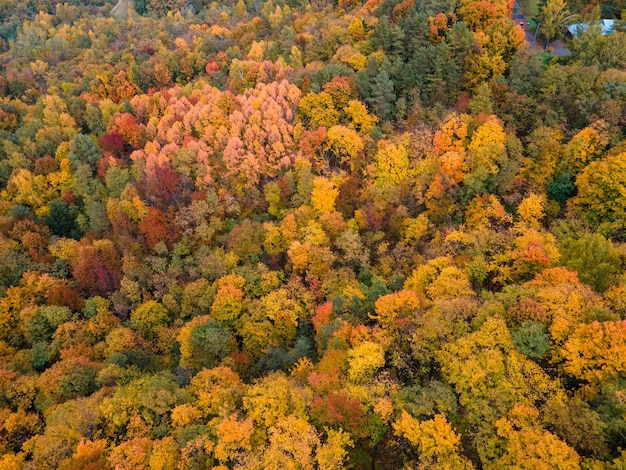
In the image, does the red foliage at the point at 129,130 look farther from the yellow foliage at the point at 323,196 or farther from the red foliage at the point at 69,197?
the yellow foliage at the point at 323,196

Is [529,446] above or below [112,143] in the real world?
above

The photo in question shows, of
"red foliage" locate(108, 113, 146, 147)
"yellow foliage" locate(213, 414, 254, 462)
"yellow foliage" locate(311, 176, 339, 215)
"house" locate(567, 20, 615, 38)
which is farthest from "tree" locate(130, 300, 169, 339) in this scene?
"house" locate(567, 20, 615, 38)

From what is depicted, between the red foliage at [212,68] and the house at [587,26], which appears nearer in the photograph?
the house at [587,26]

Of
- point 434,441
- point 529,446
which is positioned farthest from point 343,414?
point 529,446

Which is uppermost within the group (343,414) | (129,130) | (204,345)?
(343,414)

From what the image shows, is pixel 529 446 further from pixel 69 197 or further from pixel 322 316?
pixel 69 197

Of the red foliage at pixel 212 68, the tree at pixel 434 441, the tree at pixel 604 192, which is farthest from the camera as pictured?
the red foliage at pixel 212 68

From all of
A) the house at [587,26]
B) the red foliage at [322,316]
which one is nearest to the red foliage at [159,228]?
the red foliage at [322,316]

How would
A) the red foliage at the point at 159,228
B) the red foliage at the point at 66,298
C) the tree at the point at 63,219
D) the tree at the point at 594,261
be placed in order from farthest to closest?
the tree at the point at 63,219, the red foliage at the point at 159,228, the red foliage at the point at 66,298, the tree at the point at 594,261

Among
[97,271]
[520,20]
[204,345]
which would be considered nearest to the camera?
[204,345]
